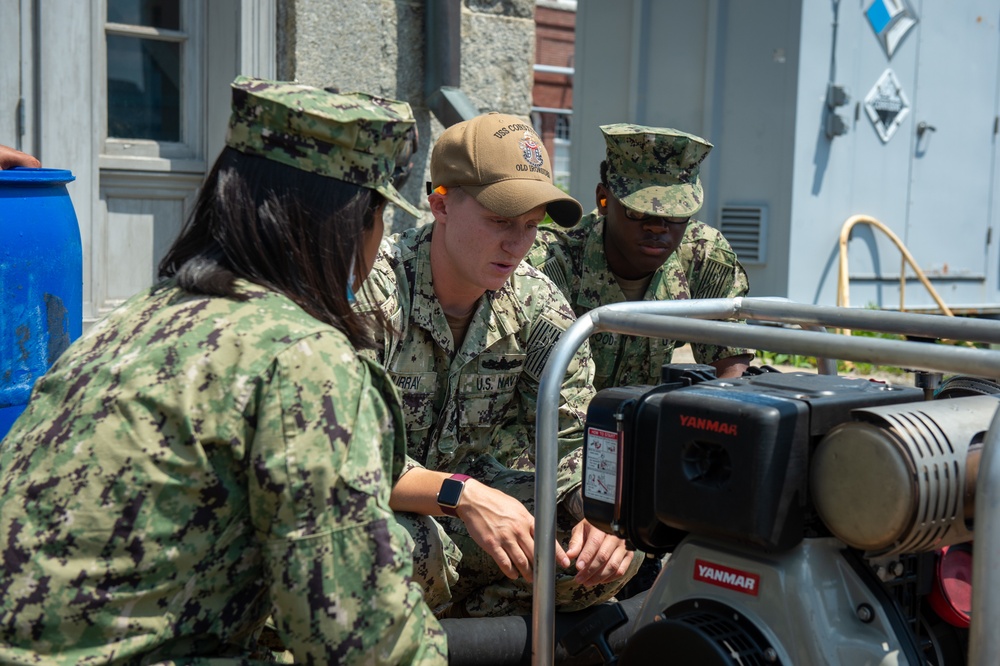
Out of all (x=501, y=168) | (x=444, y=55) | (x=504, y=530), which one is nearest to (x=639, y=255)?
(x=501, y=168)

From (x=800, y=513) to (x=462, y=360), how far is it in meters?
1.20

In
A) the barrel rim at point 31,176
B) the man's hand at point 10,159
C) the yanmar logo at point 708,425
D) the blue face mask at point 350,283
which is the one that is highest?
the man's hand at point 10,159

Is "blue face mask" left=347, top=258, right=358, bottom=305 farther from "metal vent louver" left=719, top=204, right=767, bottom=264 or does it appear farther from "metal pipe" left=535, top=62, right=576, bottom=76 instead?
"metal pipe" left=535, top=62, right=576, bottom=76

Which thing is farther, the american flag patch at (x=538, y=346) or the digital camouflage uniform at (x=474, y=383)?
the american flag patch at (x=538, y=346)

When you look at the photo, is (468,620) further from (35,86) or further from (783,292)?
(783,292)

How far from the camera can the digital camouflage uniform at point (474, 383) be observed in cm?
252

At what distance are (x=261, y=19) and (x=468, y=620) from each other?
2674 mm

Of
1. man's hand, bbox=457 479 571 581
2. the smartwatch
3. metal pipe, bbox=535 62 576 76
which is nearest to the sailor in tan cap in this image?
the smartwatch

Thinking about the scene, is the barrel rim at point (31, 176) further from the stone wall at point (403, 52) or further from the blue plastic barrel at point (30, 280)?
the stone wall at point (403, 52)

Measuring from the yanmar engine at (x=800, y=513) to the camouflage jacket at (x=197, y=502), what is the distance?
1.31 feet

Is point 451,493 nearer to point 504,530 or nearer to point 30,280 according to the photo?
point 504,530

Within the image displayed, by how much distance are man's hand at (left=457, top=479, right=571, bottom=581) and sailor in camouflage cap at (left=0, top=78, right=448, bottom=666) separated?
50 centimetres

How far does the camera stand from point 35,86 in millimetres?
3881

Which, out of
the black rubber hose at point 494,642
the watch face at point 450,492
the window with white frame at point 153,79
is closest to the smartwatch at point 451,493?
the watch face at point 450,492
